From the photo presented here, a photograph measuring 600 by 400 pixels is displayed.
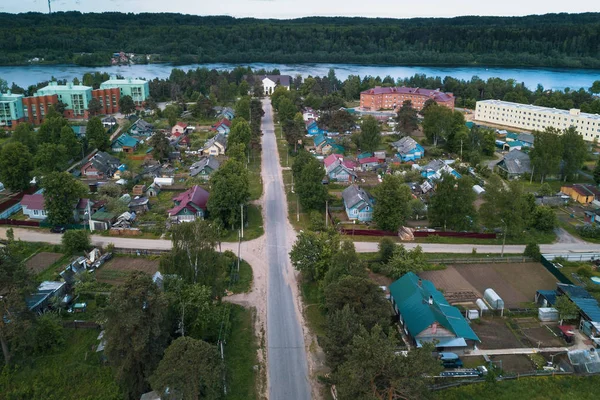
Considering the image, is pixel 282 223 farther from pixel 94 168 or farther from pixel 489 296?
pixel 94 168

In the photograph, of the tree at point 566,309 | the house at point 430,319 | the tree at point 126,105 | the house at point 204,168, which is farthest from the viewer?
the tree at point 126,105

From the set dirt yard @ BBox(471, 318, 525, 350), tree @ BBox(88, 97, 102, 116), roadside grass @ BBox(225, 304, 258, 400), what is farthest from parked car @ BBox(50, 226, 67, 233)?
tree @ BBox(88, 97, 102, 116)

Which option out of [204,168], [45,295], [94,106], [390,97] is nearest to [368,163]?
[204,168]

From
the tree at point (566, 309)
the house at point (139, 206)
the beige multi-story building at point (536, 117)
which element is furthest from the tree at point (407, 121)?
the tree at point (566, 309)

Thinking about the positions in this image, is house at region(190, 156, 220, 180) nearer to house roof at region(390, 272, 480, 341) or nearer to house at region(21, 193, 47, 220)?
house at region(21, 193, 47, 220)

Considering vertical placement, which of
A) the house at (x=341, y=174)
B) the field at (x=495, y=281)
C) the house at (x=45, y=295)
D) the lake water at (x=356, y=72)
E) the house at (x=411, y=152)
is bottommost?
the field at (x=495, y=281)

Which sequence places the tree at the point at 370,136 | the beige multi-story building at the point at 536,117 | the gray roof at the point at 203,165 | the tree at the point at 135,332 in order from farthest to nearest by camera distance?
the beige multi-story building at the point at 536,117 → the tree at the point at 370,136 → the gray roof at the point at 203,165 → the tree at the point at 135,332

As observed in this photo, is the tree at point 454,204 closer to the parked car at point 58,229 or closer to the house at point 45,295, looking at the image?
the house at point 45,295

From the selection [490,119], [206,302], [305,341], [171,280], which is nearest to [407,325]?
[305,341]
